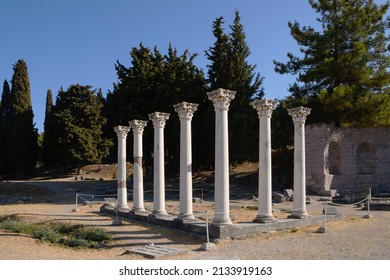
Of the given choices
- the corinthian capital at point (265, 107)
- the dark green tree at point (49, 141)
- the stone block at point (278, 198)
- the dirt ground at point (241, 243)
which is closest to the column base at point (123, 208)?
the dirt ground at point (241, 243)

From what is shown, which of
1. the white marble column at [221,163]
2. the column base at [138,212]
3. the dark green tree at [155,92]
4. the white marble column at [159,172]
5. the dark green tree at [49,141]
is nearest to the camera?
the white marble column at [221,163]

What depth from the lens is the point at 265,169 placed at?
15289mm

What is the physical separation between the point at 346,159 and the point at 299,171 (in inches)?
602

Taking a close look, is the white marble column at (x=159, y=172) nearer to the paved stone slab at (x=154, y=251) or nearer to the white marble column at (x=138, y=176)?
the white marble column at (x=138, y=176)

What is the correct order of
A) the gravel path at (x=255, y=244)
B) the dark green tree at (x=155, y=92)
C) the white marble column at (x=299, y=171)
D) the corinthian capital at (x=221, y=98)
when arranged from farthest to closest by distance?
the dark green tree at (x=155, y=92), the white marble column at (x=299, y=171), the corinthian capital at (x=221, y=98), the gravel path at (x=255, y=244)

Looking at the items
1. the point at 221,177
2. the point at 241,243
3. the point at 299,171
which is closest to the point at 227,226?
the point at 241,243

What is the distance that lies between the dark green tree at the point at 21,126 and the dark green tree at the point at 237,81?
24.7 metres

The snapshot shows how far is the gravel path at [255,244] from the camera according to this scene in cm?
1102

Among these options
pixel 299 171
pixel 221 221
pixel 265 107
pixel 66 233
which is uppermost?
pixel 265 107

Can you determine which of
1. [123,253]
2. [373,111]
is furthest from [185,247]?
[373,111]

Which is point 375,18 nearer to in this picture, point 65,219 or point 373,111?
point 373,111

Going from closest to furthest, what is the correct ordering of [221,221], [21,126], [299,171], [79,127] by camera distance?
[221,221] < [299,171] < [79,127] < [21,126]

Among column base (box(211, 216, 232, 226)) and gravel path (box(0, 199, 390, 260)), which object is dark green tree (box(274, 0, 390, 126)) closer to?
gravel path (box(0, 199, 390, 260))

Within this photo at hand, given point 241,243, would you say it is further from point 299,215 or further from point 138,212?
point 138,212
